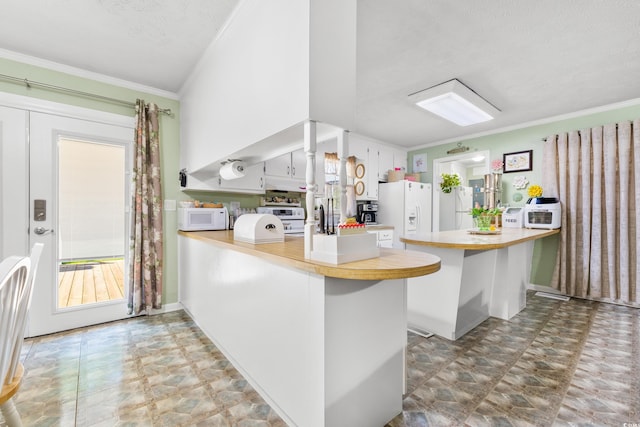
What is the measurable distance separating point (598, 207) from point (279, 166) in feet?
13.1

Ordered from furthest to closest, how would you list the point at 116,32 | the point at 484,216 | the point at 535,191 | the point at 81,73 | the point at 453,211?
1. the point at 453,211
2. the point at 535,191
3. the point at 484,216
4. the point at 81,73
5. the point at 116,32

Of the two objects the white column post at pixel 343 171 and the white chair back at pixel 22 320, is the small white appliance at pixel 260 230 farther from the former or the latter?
the white chair back at pixel 22 320

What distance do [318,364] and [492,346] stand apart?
5.95ft

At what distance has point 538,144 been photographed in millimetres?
3875

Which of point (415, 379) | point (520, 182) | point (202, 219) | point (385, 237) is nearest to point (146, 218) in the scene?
point (202, 219)

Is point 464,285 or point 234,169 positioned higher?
point 234,169

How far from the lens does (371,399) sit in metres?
1.31

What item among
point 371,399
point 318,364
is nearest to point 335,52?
point 318,364

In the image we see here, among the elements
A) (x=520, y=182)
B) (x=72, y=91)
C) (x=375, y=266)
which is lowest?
(x=375, y=266)

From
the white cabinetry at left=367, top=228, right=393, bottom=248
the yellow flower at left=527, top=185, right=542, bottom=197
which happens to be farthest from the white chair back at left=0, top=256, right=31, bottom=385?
the yellow flower at left=527, top=185, right=542, bottom=197

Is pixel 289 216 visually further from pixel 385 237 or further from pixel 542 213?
pixel 542 213

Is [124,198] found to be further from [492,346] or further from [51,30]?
[492,346]

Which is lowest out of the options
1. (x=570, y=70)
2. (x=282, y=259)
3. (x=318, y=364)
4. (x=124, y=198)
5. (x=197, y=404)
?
(x=197, y=404)

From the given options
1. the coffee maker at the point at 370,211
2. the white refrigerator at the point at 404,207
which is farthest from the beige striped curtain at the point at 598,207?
the coffee maker at the point at 370,211
